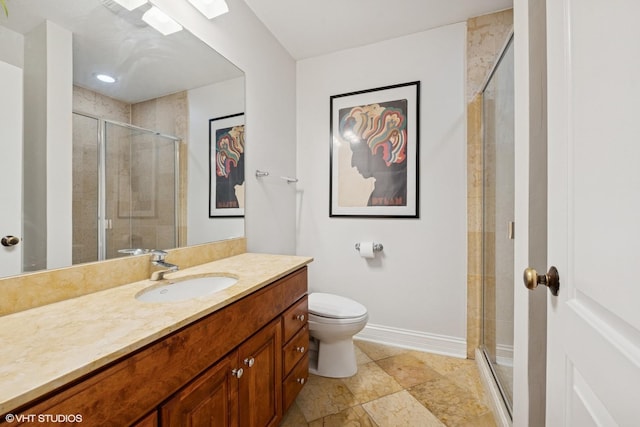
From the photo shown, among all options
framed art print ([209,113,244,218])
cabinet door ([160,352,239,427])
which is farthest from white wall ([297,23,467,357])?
cabinet door ([160,352,239,427])

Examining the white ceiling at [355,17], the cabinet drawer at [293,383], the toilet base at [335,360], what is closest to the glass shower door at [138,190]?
the cabinet drawer at [293,383]

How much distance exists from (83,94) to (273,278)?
101 centimetres

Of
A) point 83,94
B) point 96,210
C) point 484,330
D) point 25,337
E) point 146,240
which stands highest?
point 83,94

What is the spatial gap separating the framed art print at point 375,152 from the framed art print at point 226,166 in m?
0.89

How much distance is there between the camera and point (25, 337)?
64 cm

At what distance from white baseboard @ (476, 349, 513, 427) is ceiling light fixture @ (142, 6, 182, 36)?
2479 millimetres

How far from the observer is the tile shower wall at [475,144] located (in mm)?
1964

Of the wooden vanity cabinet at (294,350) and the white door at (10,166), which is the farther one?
the wooden vanity cabinet at (294,350)

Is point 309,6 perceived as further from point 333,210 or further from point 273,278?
point 273,278

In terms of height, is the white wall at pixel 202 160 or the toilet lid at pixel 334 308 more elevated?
the white wall at pixel 202 160

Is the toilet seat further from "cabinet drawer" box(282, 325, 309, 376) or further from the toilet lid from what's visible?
"cabinet drawer" box(282, 325, 309, 376)
